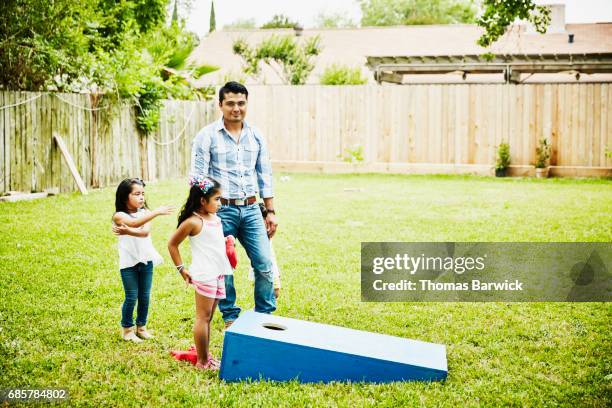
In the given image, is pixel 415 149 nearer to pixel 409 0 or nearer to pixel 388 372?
pixel 388 372

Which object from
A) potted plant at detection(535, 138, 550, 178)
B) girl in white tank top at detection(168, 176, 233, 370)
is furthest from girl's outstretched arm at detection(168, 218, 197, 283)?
potted plant at detection(535, 138, 550, 178)

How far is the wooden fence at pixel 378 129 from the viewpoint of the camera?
14008 mm

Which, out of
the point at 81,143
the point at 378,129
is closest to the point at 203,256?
the point at 81,143

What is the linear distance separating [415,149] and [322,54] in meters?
16.9

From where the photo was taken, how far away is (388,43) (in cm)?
3231

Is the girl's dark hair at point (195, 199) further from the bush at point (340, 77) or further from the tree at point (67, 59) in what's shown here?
the bush at point (340, 77)

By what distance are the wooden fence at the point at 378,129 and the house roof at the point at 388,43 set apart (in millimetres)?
9252

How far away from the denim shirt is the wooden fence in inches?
333

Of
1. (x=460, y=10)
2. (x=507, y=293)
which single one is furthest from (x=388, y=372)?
(x=460, y=10)

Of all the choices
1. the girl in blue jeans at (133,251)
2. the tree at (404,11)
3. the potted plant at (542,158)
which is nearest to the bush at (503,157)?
Answer: the potted plant at (542,158)

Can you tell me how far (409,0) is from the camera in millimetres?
A: 56938

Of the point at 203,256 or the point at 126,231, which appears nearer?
the point at 203,256

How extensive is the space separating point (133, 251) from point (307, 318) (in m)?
1.49

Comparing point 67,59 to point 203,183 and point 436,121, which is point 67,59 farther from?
point 203,183
